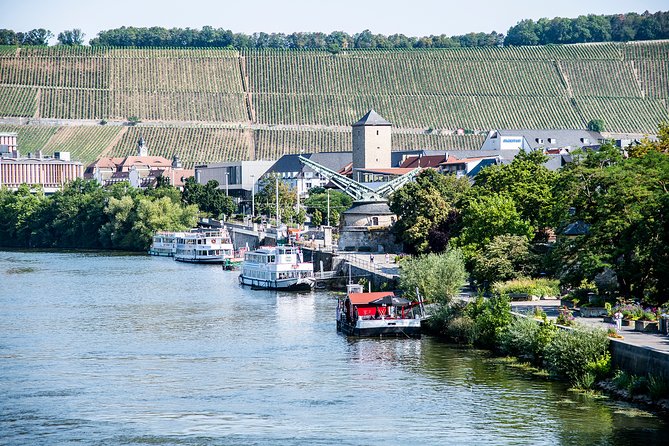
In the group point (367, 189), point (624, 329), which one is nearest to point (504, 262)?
point (624, 329)

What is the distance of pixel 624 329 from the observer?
43.9 m

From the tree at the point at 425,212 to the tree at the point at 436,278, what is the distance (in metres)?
14.0

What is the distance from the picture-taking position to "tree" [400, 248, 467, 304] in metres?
57.6

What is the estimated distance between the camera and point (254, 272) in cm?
8400

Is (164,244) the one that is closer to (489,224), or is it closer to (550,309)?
(489,224)

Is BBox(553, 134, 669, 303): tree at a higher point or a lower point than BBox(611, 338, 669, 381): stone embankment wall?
higher

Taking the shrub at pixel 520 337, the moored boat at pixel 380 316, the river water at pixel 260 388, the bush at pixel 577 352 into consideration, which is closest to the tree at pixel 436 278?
the moored boat at pixel 380 316

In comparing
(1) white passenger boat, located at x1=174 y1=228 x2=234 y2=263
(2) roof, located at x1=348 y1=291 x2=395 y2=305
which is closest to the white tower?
(1) white passenger boat, located at x1=174 y1=228 x2=234 y2=263

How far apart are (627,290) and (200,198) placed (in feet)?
314

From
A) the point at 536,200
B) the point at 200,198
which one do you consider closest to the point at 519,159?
the point at 536,200

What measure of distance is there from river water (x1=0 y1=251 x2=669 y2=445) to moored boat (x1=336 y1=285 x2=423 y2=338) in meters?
0.78

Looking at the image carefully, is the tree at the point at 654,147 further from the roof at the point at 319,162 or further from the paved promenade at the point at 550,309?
the roof at the point at 319,162

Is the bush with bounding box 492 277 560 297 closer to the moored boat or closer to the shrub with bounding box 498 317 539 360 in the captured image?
the moored boat

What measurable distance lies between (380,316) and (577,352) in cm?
1576
